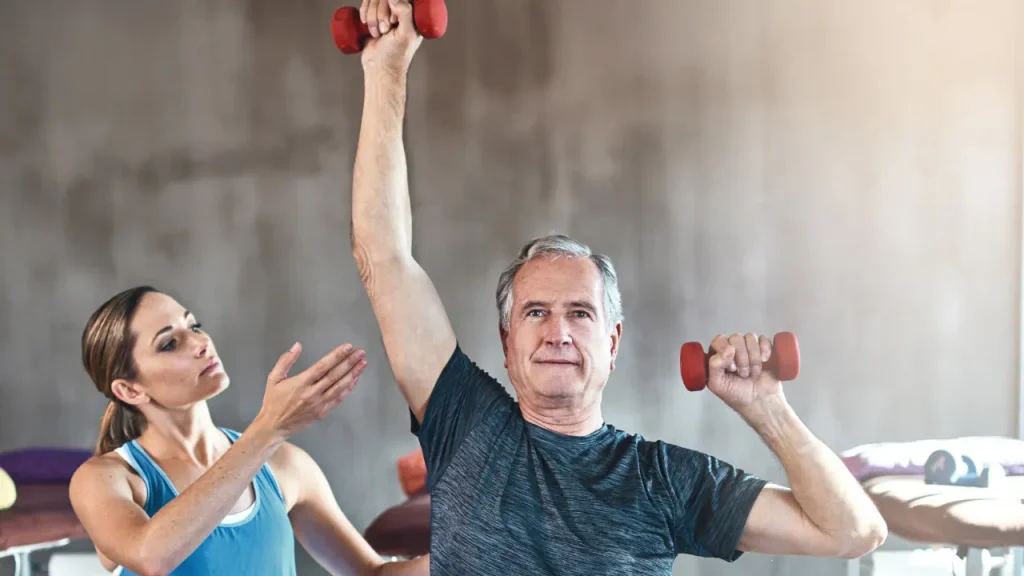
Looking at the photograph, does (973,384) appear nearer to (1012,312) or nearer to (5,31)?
(1012,312)

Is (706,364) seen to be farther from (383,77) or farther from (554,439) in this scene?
(383,77)

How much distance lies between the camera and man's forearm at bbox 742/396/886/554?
4.74 ft

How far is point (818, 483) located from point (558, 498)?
1.40 feet

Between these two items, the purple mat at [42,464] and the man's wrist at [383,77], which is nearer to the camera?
the man's wrist at [383,77]

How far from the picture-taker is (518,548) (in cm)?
144

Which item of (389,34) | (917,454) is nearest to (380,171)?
(389,34)

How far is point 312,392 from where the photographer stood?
1.56 meters

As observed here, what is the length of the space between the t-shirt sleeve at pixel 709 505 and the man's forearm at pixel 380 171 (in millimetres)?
643

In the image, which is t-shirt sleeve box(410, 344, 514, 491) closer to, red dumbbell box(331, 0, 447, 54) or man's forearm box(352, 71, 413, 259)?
man's forearm box(352, 71, 413, 259)

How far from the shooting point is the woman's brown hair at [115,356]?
1844 millimetres

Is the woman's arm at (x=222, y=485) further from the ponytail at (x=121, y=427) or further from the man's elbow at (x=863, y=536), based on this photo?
the man's elbow at (x=863, y=536)

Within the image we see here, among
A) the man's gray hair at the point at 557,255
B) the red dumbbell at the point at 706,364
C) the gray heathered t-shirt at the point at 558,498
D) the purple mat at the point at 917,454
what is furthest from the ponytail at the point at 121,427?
the purple mat at the point at 917,454

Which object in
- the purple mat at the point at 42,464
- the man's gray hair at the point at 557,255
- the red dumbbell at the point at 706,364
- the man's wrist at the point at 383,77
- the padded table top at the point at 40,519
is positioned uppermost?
the man's wrist at the point at 383,77

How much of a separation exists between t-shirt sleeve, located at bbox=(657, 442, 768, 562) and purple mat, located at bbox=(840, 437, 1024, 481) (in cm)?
89
